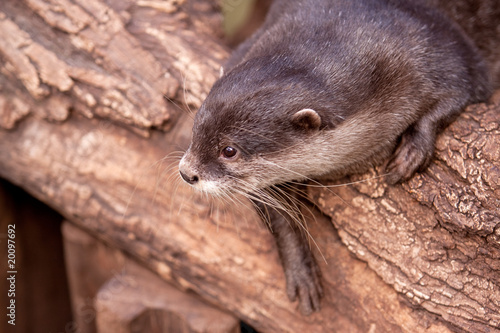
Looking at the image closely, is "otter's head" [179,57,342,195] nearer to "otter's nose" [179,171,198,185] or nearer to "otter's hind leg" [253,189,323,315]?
"otter's nose" [179,171,198,185]

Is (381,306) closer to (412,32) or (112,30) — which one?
(412,32)

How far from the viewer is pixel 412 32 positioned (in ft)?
6.49

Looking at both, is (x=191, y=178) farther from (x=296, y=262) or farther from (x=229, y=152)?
(x=296, y=262)

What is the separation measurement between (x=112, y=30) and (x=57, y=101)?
→ 1.33 feet

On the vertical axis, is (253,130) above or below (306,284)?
above

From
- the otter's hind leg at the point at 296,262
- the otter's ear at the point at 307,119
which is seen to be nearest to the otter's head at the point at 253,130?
the otter's ear at the point at 307,119

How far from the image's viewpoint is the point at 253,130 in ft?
5.66

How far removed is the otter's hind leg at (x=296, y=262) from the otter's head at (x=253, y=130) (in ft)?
0.93

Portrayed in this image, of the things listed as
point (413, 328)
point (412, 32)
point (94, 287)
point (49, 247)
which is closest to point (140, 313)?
point (94, 287)

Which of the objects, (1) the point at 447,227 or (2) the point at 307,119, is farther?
(1) the point at 447,227

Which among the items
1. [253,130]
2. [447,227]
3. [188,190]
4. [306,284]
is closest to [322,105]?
[253,130]

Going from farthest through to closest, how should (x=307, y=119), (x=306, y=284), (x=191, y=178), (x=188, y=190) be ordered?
(x=188, y=190), (x=306, y=284), (x=191, y=178), (x=307, y=119)

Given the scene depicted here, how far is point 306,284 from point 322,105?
705mm

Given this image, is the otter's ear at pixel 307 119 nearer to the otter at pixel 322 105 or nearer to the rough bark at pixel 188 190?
the otter at pixel 322 105
